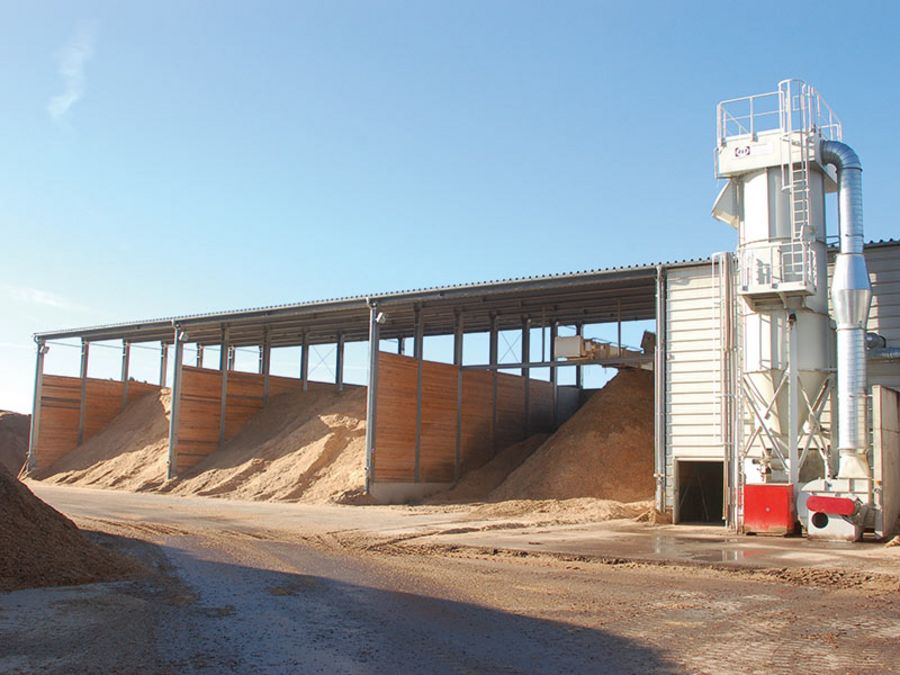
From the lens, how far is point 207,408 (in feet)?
124

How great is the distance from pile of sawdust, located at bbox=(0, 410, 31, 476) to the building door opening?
141 ft

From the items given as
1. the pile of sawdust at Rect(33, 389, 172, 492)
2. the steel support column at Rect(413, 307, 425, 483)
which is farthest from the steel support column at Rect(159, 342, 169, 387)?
the steel support column at Rect(413, 307, 425, 483)

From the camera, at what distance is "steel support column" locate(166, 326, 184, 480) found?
3575 centimetres

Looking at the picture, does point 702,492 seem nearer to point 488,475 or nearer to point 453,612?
point 488,475

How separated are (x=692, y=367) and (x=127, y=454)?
89.4 ft

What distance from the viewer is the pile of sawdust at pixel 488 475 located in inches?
1193

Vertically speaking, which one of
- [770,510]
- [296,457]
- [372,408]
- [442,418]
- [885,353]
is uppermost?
[885,353]

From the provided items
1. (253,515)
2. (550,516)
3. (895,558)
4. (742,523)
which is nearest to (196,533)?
(253,515)

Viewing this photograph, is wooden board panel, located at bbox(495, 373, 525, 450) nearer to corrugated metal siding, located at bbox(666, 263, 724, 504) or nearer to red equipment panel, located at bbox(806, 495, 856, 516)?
corrugated metal siding, located at bbox(666, 263, 724, 504)

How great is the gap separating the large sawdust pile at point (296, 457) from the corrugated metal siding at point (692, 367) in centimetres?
1123

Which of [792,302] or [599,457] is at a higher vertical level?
[792,302]

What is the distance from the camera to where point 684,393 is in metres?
22.6

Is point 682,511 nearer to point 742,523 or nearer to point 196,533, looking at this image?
point 742,523

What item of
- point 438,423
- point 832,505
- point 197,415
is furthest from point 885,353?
point 197,415
